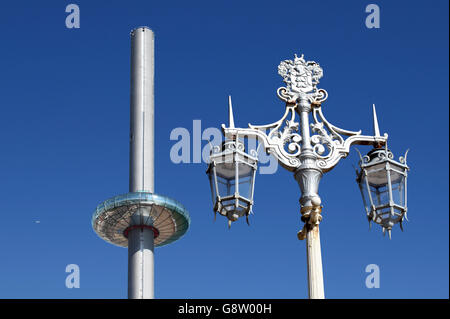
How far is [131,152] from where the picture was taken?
1945 inches

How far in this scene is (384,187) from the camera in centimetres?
2234

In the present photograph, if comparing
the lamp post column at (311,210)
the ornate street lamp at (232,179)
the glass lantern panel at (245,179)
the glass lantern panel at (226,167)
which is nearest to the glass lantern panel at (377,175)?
the lamp post column at (311,210)

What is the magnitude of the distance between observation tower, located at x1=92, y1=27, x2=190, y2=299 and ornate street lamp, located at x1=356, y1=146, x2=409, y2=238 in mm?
25875

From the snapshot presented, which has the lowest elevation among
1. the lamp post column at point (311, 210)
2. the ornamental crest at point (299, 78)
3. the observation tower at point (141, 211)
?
the lamp post column at point (311, 210)

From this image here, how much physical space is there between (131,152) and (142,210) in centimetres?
382

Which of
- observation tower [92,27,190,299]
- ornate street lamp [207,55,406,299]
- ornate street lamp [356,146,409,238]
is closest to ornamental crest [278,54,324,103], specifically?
ornate street lamp [207,55,406,299]

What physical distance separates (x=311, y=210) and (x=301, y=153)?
178 cm

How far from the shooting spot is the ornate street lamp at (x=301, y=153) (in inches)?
824

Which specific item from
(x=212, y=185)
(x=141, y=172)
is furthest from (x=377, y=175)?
(x=141, y=172)

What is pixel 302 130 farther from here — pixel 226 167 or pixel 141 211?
pixel 141 211

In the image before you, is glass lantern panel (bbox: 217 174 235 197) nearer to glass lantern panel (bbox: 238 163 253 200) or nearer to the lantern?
the lantern

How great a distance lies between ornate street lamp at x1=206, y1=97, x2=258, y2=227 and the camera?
20.7 m

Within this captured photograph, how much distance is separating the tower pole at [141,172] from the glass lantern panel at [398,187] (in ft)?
88.6

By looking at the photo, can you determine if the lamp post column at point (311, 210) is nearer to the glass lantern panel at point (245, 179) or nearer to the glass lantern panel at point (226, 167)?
the glass lantern panel at point (245, 179)
